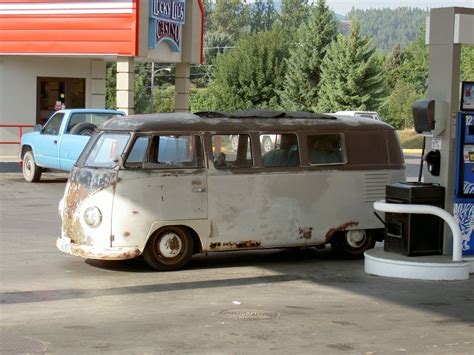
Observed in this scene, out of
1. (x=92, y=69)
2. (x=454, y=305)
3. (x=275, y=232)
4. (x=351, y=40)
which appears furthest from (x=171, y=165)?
(x=351, y=40)

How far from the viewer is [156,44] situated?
2991 centimetres

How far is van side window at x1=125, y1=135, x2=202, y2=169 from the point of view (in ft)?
37.7

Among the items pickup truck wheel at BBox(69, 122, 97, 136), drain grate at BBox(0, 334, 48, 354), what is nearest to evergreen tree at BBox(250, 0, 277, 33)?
pickup truck wheel at BBox(69, 122, 97, 136)

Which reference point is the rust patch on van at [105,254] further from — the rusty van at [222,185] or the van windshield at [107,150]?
the van windshield at [107,150]

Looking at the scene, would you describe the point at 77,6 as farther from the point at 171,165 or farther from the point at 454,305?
the point at 454,305

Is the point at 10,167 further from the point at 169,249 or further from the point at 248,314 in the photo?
the point at 248,314

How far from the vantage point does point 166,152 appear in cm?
1166

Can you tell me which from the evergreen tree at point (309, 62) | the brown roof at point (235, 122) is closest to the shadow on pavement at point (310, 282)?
the brown roof at point (235, 122)

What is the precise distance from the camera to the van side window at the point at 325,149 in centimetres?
1255

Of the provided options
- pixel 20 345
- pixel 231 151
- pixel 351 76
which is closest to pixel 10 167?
pixel 231 151

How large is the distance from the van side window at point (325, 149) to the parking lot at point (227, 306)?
1.44 metres

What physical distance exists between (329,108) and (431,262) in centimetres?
5081

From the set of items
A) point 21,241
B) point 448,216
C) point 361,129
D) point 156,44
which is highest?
point 156,44

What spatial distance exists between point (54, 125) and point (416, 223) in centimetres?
1323
